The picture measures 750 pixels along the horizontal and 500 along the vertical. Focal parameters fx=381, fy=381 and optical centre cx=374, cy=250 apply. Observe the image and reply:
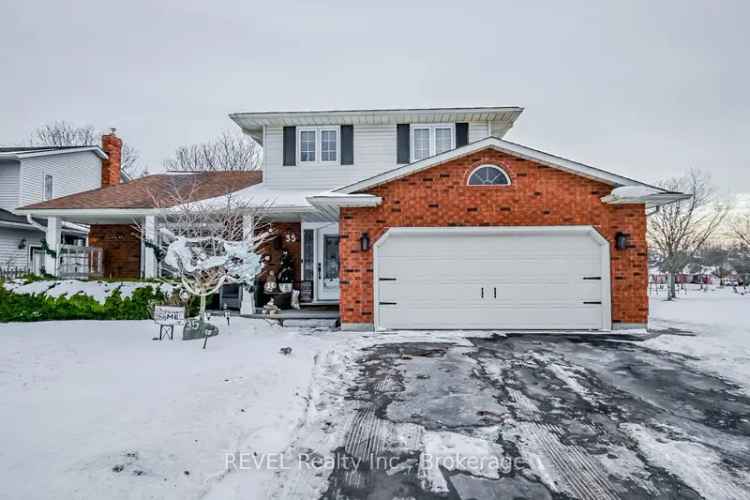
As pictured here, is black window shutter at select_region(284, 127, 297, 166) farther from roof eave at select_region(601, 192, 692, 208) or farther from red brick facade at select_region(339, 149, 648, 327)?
roof eave at select_region(601, 192, 692, 208)

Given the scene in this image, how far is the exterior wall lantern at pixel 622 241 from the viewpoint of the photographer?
8.04 meters

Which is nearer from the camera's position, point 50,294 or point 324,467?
point 324,467

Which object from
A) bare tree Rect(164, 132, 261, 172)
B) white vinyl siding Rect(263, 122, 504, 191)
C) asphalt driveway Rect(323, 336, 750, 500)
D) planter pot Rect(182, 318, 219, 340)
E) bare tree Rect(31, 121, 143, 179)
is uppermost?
bare tree Rect(31, 121, 143, 179)

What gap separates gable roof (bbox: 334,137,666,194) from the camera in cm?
800

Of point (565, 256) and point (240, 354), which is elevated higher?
point (565, 256)

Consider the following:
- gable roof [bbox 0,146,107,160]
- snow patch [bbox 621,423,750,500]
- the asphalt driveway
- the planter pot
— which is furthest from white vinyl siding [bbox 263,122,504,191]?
gable roof [bbox 0,146,107,160]

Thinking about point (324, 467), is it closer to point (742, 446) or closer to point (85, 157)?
point (742, 446)

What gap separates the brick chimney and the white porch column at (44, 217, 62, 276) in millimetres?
4789

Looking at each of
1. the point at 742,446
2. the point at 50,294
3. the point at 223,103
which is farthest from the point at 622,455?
the point at 223,103

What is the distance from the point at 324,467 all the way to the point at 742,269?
3531 centimetres

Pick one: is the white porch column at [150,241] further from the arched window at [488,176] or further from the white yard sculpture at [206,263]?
the arched window at [488,176]

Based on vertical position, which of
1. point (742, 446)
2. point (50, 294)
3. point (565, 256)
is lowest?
point (742, 446)

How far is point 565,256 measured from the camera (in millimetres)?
8211

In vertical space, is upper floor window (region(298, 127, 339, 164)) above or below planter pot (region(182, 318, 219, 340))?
above
